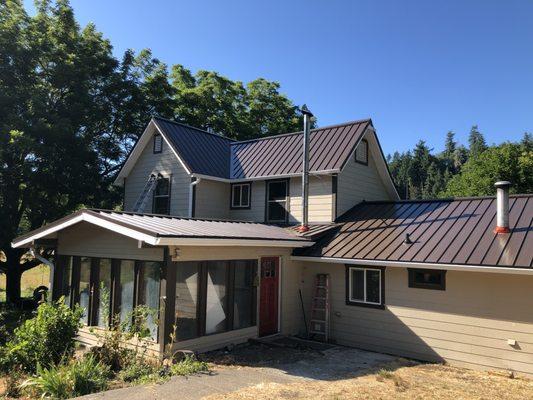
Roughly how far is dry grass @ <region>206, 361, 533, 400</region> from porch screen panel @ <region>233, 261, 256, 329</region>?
3.69m

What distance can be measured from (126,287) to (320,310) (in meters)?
5.56

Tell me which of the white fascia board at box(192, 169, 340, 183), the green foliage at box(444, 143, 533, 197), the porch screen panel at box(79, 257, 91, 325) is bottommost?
the porch screen panel at box(79, 257, 91, 325)

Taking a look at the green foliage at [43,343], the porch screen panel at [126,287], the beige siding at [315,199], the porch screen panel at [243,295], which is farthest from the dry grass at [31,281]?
the beige siding at [315,199]

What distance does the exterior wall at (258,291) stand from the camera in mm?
10352

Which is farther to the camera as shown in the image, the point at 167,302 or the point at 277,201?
the point at 277,201

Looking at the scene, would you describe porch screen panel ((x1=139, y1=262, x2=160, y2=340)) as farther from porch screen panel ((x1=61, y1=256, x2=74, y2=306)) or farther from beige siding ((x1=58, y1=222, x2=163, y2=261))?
porch screen panel ((x1=61, y1=256, x2=74, y2=306))

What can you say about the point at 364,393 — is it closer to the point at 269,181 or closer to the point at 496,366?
the point at 496,366

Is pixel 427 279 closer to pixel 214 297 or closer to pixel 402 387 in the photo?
pixel 402 387

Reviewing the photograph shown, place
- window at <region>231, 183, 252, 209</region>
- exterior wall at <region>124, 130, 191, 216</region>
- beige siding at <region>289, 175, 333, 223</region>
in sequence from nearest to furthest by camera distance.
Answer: beige siding at <region>289, 175, 333, 223</region>, exterior wall at <region>124, 130, 191, 216</region>, window at <region>231, 183, 252, 209</region>

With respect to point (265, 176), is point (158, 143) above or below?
above

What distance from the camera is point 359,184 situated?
1612 centimetres

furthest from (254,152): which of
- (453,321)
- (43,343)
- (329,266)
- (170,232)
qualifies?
(43,343)

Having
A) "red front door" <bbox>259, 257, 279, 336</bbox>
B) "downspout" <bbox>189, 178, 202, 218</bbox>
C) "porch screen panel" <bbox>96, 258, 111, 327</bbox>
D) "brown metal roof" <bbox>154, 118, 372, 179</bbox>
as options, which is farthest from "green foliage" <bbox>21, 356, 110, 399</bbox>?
"brown metal roof" <bbox>154, 118, 372, 179</bbox>

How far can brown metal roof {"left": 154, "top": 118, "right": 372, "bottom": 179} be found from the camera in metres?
15.5
